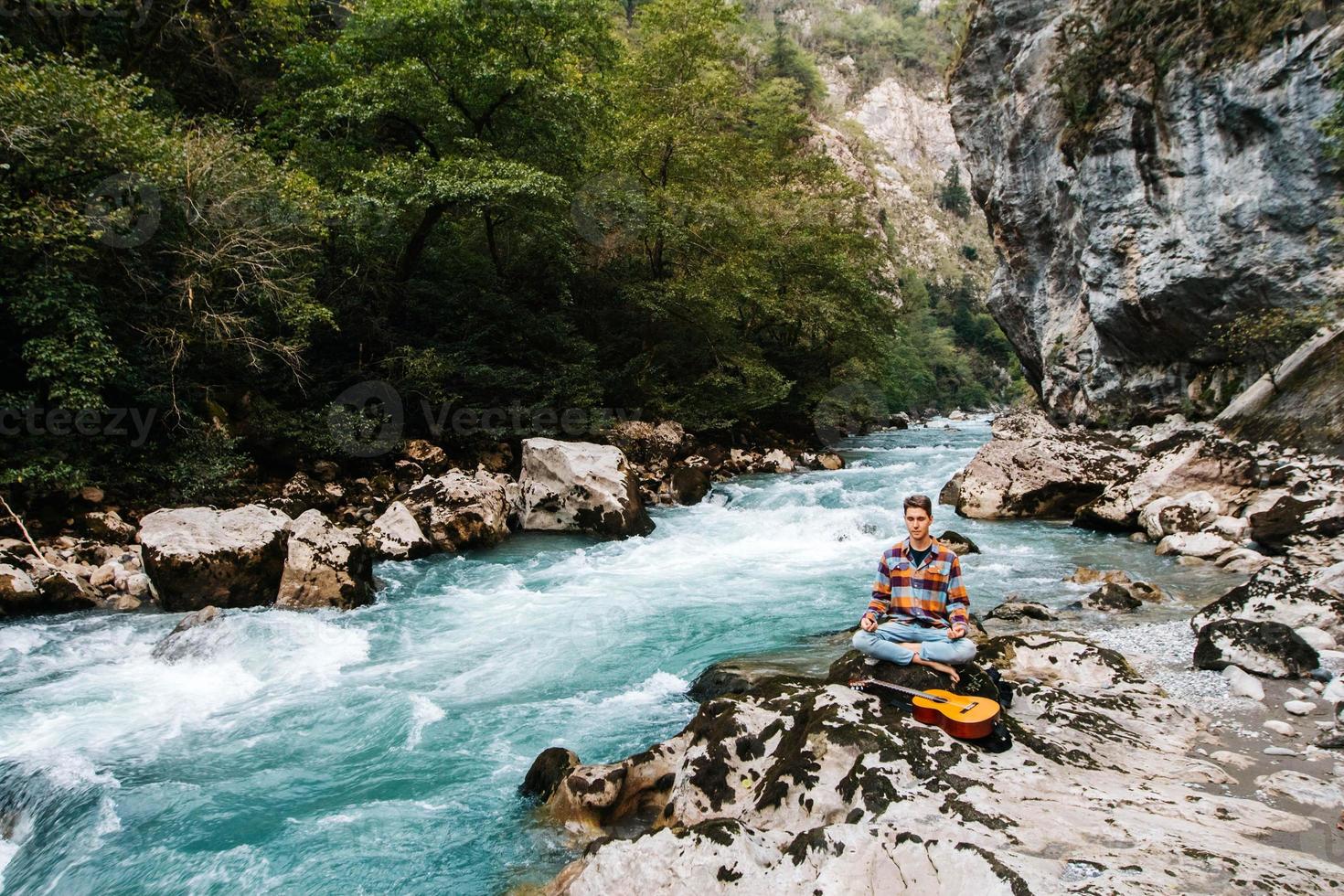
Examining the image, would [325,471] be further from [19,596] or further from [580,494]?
[19,596]

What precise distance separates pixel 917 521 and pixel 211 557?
26.8ft

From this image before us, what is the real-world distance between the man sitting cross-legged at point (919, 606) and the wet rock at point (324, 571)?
686 cm

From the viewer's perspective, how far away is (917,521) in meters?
3.94

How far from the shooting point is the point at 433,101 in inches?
541

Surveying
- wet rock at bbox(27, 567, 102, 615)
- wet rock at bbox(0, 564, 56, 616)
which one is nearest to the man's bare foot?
wet rock at bbox(27, 567, 102, 615)

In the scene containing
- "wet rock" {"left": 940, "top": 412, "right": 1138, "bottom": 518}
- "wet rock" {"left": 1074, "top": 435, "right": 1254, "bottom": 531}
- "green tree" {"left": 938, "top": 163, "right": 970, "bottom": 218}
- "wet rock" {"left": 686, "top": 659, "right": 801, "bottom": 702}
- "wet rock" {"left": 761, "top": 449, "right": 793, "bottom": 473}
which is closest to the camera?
"wet rock" {"left": 686, "top": 659, "right": 801, "bottom": 702}

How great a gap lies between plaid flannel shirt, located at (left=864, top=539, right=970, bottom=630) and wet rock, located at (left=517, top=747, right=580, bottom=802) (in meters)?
2.22

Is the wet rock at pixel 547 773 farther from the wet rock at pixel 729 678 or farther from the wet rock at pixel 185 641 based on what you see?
the wet rock at pixel 185 641

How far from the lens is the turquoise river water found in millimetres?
4059

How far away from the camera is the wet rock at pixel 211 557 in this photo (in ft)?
26.1

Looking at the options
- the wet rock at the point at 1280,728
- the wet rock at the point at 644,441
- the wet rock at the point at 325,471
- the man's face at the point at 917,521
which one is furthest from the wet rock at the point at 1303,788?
the wet rock at the point at 644,441

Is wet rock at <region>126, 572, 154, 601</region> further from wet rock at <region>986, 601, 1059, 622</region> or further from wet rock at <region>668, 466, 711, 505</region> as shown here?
wet rock at <region>986, 601, 1059, 622</region>

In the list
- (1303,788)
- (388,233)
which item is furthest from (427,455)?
(1303,788)

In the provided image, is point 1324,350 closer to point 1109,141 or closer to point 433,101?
point 1109,141
